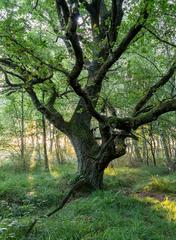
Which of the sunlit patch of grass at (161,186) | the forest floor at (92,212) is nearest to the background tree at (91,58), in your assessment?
the forest floor at (92,212)

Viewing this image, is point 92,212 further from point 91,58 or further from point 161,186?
point 91,58

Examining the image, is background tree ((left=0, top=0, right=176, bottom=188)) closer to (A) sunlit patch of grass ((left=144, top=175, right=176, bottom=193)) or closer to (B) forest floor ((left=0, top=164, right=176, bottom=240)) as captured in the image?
(B) forest floor ((left=0, top=164, right=176, bottom=240))

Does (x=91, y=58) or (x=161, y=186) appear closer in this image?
(x=91, y=58)

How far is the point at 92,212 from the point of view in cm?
692

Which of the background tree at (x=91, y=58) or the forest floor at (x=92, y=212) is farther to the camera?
the background tree at (x=91, y=58)

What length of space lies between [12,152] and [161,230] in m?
15.7

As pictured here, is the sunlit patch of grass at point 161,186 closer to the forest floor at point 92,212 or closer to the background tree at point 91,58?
the forest floor at point 92,212

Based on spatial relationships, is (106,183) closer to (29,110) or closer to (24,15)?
(24,15)

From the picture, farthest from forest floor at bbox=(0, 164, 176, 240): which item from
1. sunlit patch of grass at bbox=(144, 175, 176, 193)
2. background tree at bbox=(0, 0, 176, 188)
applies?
background tree at bbox=(0, 0, 176, 188)

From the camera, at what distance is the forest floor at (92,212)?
5.12 meters

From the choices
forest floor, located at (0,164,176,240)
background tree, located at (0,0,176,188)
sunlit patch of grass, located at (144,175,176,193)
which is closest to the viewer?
forest floor, located at (0,164,176,240)

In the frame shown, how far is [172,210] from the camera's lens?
7.48 meters

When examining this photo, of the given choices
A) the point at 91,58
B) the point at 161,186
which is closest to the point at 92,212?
the point at 161,186

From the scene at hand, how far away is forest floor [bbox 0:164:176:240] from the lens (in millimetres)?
5117
